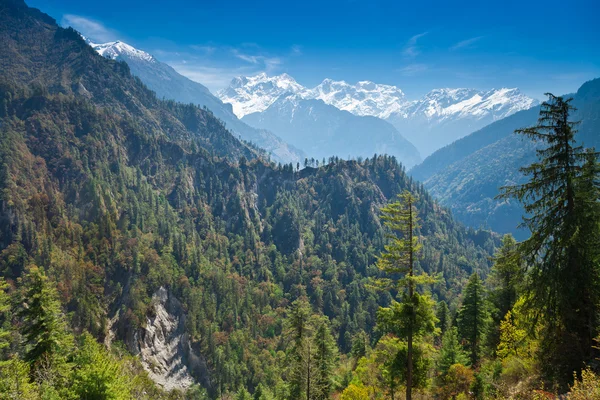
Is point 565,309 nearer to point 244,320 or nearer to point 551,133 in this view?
point 551,133

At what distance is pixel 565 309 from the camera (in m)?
17.9

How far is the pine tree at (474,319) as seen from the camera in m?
43.4

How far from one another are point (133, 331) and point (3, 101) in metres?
174

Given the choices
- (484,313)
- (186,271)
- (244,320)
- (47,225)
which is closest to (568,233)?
(484,313)

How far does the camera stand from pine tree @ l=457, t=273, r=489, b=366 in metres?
43.4

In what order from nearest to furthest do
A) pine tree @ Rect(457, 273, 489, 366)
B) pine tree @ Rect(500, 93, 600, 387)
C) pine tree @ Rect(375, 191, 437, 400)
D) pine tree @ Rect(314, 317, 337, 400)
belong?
pine tree @ Rect(500, 93, 600, 387), pine tree @ Rect(375, 191, 437, 400), pine tree @ Rect(314, 317, 337, 400), pine tree @ Rect(457, 273, 489, 366)

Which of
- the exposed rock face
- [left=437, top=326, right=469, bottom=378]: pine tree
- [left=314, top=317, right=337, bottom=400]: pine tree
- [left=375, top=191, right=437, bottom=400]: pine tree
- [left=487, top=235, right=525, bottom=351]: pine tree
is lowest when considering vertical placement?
the exposed rock face

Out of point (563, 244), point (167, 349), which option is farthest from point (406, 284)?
point (167, 349)

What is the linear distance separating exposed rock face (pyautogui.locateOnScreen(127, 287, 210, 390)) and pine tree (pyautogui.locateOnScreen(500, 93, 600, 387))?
13477 cm

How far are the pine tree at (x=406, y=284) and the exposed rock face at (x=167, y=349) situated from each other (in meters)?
126

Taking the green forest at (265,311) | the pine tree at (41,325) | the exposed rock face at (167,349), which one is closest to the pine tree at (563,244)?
the green forest at (265,311)

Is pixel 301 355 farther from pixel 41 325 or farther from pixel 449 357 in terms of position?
pixel 41 325

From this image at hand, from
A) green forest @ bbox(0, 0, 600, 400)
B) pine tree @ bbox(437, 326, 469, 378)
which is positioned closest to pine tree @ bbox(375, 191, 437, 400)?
green forest @ bbox(0, 0, 600, 400)

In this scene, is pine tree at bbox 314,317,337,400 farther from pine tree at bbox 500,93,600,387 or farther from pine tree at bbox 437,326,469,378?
pine tree at bbox 500,93,600,387
